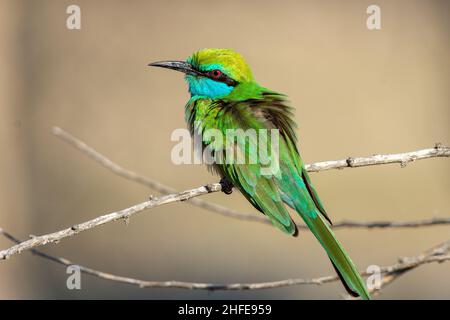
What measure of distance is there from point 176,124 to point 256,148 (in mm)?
2533

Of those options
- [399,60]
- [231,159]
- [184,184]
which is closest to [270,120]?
[231,159]

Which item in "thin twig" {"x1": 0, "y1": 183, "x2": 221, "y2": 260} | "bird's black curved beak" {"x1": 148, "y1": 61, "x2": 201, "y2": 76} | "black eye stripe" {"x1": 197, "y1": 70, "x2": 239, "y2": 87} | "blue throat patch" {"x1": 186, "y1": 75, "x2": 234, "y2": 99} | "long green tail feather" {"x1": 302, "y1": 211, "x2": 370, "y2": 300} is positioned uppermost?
"bird's black curved beak" {"x1": 148, "y1": 61, "x2": 201, "y2": 76}

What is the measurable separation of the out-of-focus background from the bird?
2.06 m

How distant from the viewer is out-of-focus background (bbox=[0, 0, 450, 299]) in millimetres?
5273

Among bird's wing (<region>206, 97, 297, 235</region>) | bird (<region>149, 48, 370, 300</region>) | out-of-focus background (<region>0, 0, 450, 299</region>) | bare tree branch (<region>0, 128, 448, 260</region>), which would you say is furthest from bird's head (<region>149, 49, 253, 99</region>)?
out-of-focus background (<region>0, 0, 450, 299</region>)

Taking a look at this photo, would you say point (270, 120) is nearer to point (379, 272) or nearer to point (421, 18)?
point (379, 272)

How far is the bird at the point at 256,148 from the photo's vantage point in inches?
104

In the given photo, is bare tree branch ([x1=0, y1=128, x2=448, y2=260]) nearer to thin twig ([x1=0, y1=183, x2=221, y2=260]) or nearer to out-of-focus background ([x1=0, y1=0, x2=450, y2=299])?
thin twig ([x1=0, y1=183, x2=221, y2=260])

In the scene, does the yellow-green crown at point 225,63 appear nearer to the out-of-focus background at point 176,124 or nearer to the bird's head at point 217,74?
the bird's head at point 217,74

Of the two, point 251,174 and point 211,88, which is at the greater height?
point 211,88

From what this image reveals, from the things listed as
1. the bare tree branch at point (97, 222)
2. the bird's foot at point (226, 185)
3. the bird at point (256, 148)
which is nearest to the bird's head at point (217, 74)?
the bird at point (256, 148)

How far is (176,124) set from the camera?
5.27 m

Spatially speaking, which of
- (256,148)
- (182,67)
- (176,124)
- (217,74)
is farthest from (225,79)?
(176,124)

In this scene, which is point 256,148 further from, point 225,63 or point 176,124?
point 176,124
